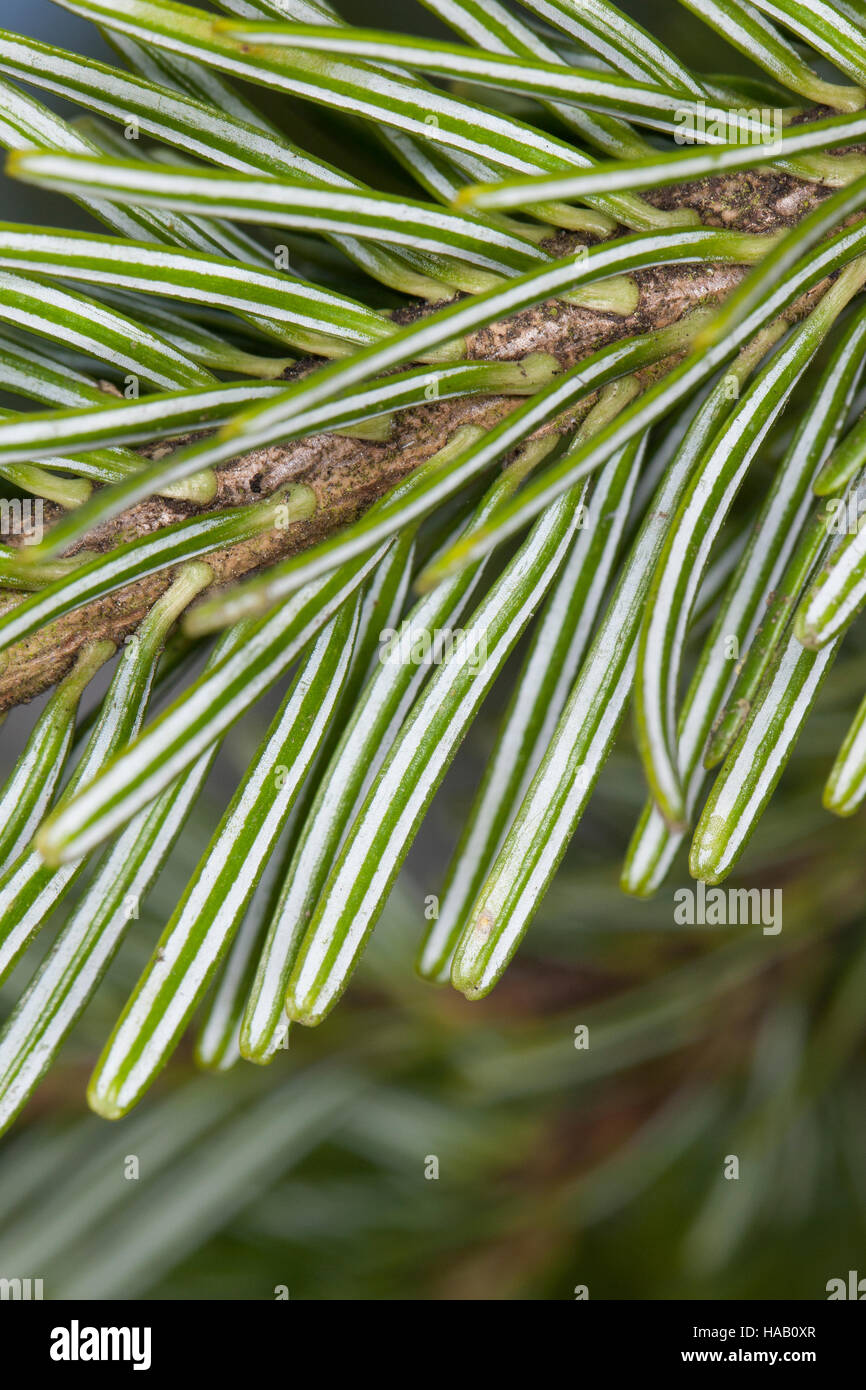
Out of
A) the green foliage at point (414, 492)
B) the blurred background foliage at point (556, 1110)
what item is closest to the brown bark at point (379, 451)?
the green foliage at point (414, 492)

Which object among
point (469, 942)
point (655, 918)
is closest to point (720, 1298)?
point (655, 918)

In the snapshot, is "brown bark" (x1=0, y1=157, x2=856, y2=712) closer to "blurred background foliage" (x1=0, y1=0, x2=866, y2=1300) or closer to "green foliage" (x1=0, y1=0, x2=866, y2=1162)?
"green foliage" (x1=0, y1=0, x2=866, y2=1162)

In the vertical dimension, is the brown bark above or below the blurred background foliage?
above

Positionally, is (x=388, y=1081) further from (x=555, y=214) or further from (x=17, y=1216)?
(x=555, y=214)

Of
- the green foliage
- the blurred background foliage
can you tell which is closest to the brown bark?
the green foliage

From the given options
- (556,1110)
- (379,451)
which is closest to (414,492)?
(379,451)

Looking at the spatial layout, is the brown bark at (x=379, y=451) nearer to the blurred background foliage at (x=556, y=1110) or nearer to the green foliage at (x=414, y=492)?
the green foliage at (x=414, y=492)

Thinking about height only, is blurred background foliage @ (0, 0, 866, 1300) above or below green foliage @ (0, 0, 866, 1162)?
below

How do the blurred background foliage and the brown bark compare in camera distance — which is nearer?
the brown bark
